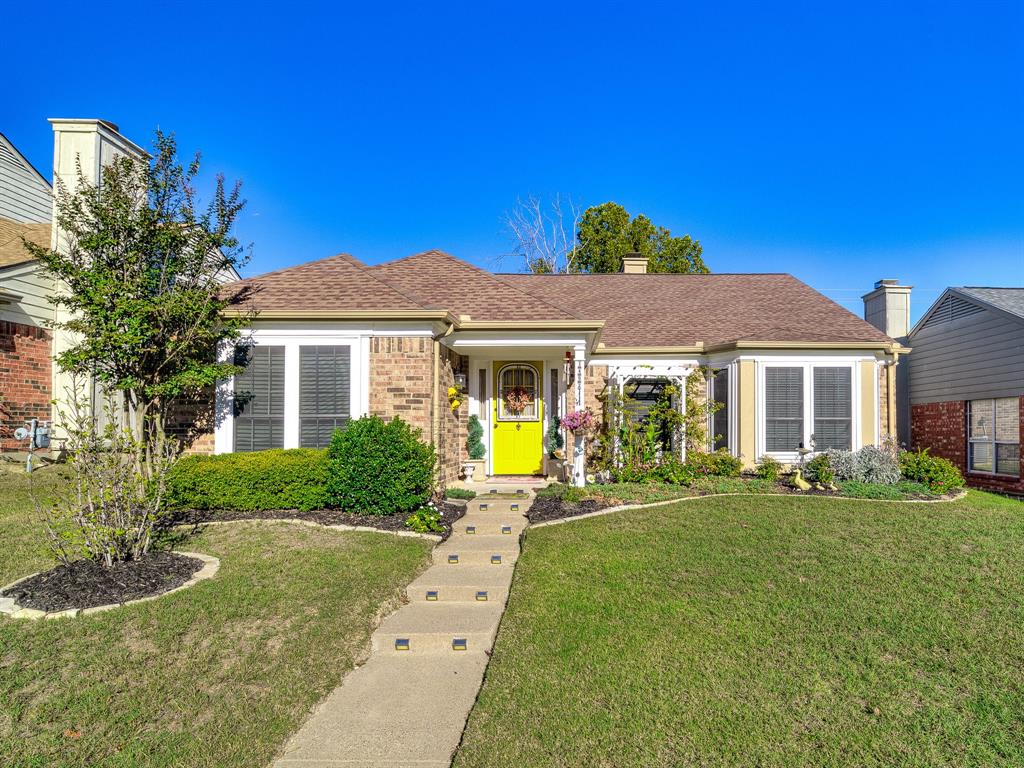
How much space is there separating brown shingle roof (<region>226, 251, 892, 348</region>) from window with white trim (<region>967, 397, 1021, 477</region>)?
114 inches

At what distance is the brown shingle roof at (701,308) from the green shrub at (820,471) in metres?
2.36

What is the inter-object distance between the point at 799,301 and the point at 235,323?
12.7 meters

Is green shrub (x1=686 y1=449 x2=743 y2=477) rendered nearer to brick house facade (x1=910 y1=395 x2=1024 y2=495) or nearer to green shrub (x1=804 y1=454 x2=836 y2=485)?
green shrub (x1=804 y1=454 x2=836 y2=485)

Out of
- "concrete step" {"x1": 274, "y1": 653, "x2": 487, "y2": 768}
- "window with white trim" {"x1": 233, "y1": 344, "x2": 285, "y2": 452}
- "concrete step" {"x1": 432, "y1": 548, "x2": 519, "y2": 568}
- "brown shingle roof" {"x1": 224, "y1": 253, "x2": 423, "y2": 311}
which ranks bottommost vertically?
"concrete step" {"x1": 274, "y1": 653, "x2": 487, "y2": 768}

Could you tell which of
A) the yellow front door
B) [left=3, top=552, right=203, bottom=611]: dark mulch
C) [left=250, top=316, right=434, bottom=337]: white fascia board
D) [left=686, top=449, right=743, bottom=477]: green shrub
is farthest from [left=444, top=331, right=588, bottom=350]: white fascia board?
[left=3, top=552, right=203, bottom=611]: dark mulch

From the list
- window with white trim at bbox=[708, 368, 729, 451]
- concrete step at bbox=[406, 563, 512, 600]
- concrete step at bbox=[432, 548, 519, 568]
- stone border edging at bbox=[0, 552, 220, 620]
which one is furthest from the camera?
window with white trim at bbox=[708, 368, 729, 451]

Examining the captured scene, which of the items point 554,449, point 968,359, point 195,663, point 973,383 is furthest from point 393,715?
point 968,359

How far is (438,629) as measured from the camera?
4852 millimetres

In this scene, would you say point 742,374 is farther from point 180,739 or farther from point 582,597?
point 180,739

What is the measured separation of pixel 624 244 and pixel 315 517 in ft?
75.4

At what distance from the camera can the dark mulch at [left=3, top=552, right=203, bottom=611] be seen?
4832 mm

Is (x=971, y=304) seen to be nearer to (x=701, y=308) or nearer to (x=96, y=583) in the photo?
(x=701, y=308)

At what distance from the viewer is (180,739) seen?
332 centimetres

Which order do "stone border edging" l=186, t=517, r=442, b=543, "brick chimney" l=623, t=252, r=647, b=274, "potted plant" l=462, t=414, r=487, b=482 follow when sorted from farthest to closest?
"brick chimney" l=623, t=252, r=647, b=274, "potted plant" l=462, t=414, r=487, b=482, "stone border edging" l=186, t=517, r=442, b=543
